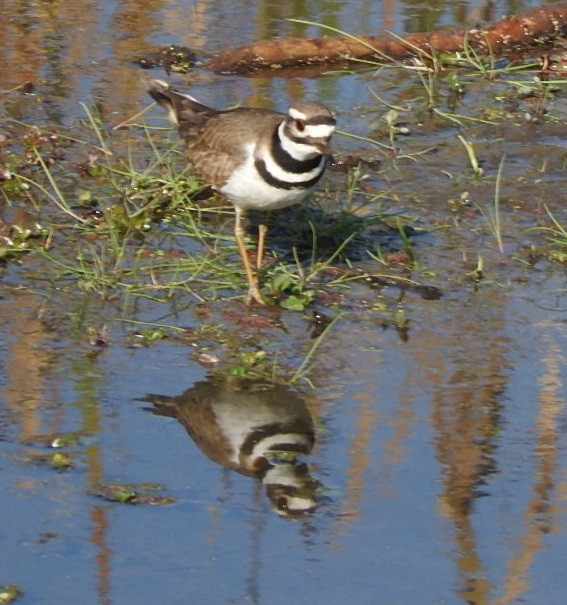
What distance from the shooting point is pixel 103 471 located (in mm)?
5312

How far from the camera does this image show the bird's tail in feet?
26.2

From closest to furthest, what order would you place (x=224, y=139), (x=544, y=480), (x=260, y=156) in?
(x=544, y=480) → (x=260, y=156) → (x=224, y=139)

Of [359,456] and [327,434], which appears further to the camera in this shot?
[327,434]

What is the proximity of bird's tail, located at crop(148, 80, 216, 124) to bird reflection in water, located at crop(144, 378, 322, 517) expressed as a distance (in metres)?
2.22

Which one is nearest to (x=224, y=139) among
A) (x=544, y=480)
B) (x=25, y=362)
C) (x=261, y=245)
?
(x=261, y=245)

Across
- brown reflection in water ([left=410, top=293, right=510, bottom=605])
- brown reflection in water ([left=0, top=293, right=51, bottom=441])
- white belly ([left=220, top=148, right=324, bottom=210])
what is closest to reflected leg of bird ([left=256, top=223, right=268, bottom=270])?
white belly ([left=220, top=148, right=324, bottom=210])

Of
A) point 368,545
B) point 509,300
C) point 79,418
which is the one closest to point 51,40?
point 509,300

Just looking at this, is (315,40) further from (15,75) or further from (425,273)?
(425,273)

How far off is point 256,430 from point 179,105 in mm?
2891

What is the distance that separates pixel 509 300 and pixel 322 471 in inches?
83.1

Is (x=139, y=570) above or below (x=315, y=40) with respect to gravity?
below

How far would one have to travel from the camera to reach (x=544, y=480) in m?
5.41

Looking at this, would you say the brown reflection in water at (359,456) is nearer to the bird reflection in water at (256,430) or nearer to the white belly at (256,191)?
the bird reflection in water at (256,430)

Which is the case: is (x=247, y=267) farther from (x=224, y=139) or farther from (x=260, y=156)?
(x=224, y=139)
